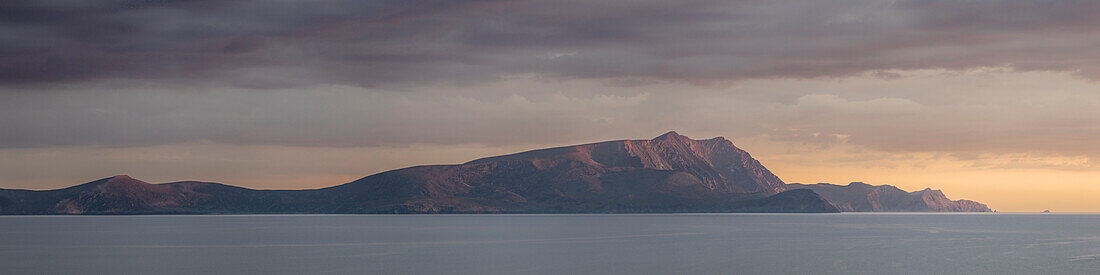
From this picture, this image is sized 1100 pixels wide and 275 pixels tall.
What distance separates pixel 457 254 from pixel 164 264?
28368mm

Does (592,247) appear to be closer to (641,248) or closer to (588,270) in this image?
(641,248)

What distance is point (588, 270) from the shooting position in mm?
78500

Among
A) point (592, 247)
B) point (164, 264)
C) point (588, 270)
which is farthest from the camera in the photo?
point (592, 247)

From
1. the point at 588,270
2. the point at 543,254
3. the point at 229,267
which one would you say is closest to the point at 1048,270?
the point at 588,270

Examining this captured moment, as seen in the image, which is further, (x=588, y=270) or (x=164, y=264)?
(x=164, y=264)

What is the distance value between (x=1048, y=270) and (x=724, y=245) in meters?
44.6

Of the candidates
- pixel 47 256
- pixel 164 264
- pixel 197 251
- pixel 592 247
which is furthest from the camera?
pixel 592 247

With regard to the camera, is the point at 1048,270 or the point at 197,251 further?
the point at 197,251

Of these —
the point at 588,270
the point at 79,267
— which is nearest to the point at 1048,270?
the point at 588,270

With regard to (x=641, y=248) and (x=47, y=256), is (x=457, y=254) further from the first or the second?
(x=47, y=256)

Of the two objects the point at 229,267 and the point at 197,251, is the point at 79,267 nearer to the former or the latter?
the point at 229,267

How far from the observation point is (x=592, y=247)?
113 metres

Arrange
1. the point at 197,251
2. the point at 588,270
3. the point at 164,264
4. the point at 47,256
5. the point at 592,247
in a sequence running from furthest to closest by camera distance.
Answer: the point at 592,247 < the point at 197,251 < the point at 47,256 < the point at 164,264 < the point at 588,270

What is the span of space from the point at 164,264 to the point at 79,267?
6755 mm
